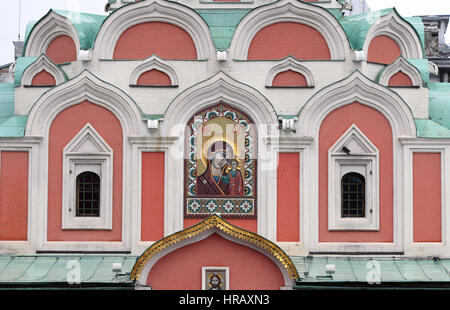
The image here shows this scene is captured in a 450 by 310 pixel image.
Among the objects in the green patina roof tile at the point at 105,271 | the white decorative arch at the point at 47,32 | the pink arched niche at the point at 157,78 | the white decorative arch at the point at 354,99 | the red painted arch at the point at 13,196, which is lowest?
the green patina roof tile at the point at 105,271

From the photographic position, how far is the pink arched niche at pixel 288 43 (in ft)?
57.1

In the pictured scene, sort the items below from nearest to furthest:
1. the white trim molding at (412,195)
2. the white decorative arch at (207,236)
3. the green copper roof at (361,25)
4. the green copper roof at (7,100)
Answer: the white decorative arch at (207,236) → the white trim molding at (412,195) → the green copper roof at (361,25) → the green copper roof at (7,100)

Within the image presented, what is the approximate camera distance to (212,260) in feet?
53.2

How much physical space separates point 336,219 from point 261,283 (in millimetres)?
1980

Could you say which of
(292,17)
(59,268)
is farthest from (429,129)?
(59,268)

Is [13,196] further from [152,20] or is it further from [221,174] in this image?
[152,20]

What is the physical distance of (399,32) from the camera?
17828mm

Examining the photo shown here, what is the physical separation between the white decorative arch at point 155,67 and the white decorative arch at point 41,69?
1441 millimetres

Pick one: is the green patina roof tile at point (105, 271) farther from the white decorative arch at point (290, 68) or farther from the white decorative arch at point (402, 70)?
the white decorative arch at point (402, 70)

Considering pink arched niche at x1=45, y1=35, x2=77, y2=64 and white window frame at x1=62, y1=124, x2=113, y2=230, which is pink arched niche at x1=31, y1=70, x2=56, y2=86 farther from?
white window frame at x1=62, y1=124, x2=113, y2=230

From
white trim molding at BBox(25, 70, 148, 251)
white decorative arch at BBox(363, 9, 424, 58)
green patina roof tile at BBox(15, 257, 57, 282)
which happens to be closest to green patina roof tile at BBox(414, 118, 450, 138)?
white decorative arch at BBox(363, 9, 424, 58)

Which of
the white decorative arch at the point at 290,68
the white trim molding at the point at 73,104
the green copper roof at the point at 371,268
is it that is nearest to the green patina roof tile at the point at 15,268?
the white trim molding at the point at 73,104

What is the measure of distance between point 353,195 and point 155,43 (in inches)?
197

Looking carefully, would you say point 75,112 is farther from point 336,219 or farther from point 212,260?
point 336,219
